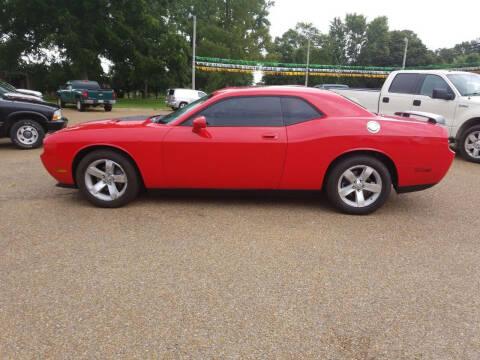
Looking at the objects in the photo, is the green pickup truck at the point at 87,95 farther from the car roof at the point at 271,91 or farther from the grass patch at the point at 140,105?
the car roof at the point at 271,91

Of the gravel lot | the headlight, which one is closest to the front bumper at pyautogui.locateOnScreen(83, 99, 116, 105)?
the headlight

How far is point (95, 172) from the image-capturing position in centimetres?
451

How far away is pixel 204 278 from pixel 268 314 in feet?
2.16

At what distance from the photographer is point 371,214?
4.59 metres

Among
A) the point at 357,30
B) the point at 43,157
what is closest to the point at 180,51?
the point at 43,157

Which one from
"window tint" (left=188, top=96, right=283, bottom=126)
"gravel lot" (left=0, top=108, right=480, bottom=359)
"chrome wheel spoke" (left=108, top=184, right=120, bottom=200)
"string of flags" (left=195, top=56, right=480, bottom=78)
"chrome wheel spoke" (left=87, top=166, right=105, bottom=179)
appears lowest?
"gravel lot" (left=0, top=108, right=480, bottom=359)

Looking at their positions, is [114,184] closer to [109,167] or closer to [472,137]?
[109,167]

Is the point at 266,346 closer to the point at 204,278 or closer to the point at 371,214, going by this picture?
the point at 204,278

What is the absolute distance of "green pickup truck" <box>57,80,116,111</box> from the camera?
19.7 m

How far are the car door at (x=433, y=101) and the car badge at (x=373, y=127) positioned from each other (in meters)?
4.94

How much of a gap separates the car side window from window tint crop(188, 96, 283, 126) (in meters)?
5.76

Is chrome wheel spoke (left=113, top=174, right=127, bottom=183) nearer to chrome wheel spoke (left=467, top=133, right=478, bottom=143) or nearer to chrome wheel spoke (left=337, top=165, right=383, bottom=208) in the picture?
chrome wheel spoke (left=337, top=165, right=383, bottom=208)

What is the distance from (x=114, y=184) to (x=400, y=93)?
24.1 ft

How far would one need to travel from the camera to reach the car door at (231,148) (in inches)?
171
